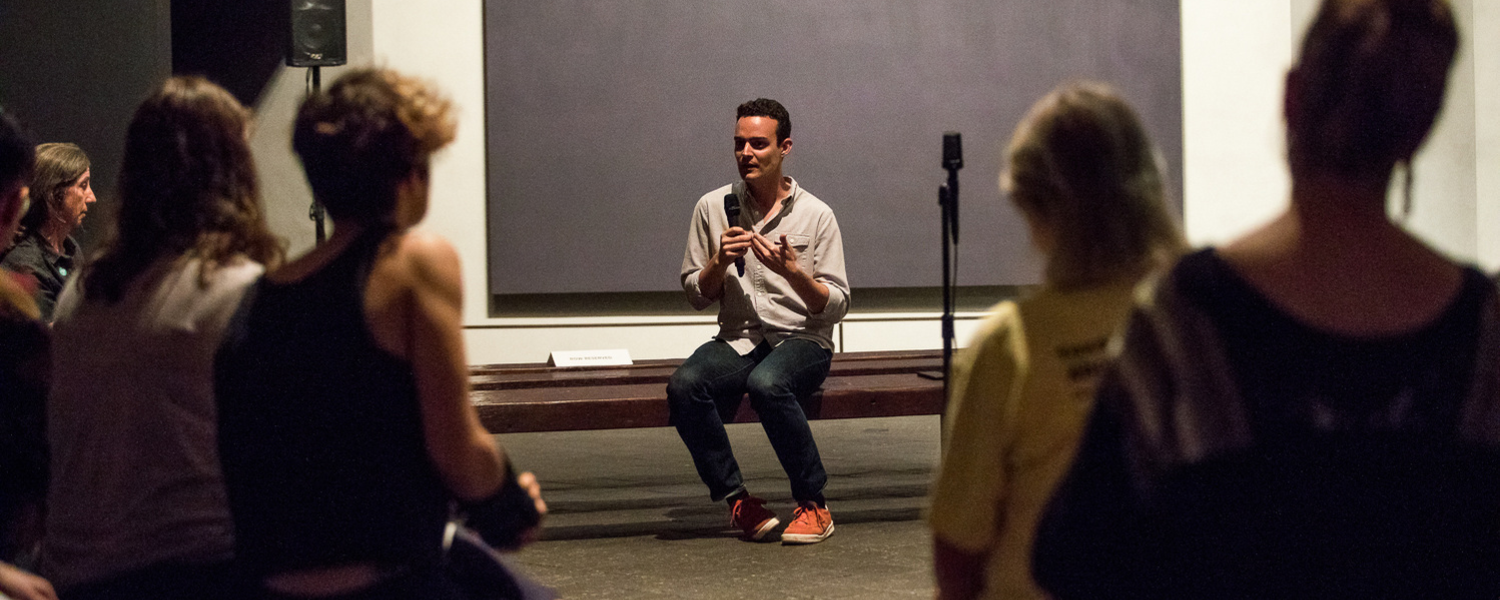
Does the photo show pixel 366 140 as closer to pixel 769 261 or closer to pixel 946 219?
pixel 946 219

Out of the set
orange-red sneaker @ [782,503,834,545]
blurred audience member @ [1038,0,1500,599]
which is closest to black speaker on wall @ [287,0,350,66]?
orange-red sneaker @ [782,503,834,545]

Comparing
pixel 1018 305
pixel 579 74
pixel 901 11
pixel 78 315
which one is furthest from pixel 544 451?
pixel 1018 305

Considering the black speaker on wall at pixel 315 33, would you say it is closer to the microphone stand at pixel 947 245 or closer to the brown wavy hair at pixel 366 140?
the microphone stand at pixel 947 245

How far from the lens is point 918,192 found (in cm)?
660

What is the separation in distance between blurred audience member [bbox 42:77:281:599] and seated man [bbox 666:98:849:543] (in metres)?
2.20

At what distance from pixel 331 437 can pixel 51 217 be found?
2534mm

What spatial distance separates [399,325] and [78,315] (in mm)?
461

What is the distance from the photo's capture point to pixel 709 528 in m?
3.84

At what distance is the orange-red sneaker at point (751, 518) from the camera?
3.62 meters

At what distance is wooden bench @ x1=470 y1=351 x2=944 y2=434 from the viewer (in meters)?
3.64

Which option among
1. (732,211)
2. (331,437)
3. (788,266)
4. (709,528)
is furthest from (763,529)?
(331,437)

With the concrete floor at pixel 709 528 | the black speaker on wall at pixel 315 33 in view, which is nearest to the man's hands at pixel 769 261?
the concrete floor at pixel 709 528

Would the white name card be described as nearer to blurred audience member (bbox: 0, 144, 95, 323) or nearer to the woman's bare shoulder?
blurred audience member (bbox: 0, 144, 95, 323)

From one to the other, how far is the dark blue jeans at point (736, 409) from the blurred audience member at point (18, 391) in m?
2.11
